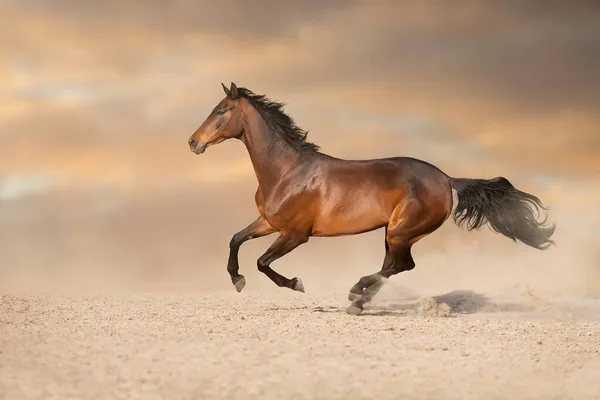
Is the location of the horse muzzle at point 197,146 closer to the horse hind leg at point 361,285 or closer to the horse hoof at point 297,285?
the horse hoof at point 297,285

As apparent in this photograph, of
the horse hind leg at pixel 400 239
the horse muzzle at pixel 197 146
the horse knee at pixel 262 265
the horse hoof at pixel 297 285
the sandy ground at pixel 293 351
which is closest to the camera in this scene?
the sandy ground at pixel 293 351

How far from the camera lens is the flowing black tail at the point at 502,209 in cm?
1176

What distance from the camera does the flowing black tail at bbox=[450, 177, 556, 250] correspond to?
1176 centimetres

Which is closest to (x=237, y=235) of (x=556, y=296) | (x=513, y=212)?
(x=513, y=212)

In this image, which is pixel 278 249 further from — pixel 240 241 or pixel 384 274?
pixel 384 274

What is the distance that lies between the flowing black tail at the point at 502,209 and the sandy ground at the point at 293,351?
109 centimetres

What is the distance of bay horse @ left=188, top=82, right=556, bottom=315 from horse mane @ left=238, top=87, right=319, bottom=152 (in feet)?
0.04

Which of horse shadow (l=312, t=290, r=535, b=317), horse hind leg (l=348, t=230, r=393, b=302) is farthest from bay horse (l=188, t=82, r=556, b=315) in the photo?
horse shadow (l=312, t=290, r=535, b=317)

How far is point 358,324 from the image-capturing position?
10203 millimetres

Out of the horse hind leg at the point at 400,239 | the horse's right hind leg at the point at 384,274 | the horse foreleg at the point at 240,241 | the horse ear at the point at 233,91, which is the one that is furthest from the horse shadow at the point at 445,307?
the horse ear at the point at 233,91

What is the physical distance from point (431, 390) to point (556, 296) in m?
7.44

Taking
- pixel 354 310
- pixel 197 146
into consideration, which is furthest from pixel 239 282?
pixel 197 146

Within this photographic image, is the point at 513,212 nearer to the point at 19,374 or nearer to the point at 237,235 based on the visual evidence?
the point at 237,235

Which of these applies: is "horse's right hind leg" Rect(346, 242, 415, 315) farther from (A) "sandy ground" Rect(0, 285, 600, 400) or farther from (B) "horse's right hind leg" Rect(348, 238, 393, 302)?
(A) "sandy ground" Rect(0, 285, 600, 400)
